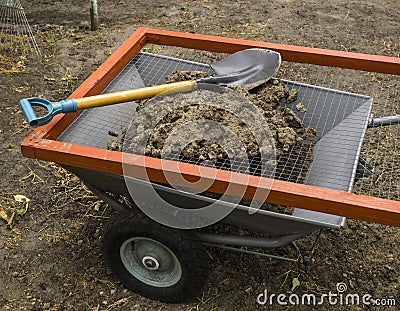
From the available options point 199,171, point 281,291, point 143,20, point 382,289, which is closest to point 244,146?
point 199,171

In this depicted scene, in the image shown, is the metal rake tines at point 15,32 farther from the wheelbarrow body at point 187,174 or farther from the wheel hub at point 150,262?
the wheel hub at point 150,262

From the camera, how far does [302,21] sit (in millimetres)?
4547

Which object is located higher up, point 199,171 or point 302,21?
point 199,171

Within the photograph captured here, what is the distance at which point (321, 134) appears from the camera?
2.31 meters

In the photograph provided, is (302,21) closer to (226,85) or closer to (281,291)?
(226,85)

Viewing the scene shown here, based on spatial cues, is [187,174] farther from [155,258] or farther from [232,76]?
[232,76]

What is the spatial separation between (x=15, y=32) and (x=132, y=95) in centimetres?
256

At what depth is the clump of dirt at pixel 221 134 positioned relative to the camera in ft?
6.48

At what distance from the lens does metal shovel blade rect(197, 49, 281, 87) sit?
239 cm

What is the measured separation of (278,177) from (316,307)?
65 cm

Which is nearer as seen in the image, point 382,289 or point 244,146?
point 244,146

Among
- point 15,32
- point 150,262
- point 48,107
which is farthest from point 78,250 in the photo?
point 15,32

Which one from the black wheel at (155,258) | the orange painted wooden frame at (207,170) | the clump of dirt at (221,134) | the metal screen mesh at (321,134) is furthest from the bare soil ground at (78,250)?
the orange painted wooden frame at (207,170)

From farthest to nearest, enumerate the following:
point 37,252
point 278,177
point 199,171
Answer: point 37,252 → point 278,177 → point 199,171
